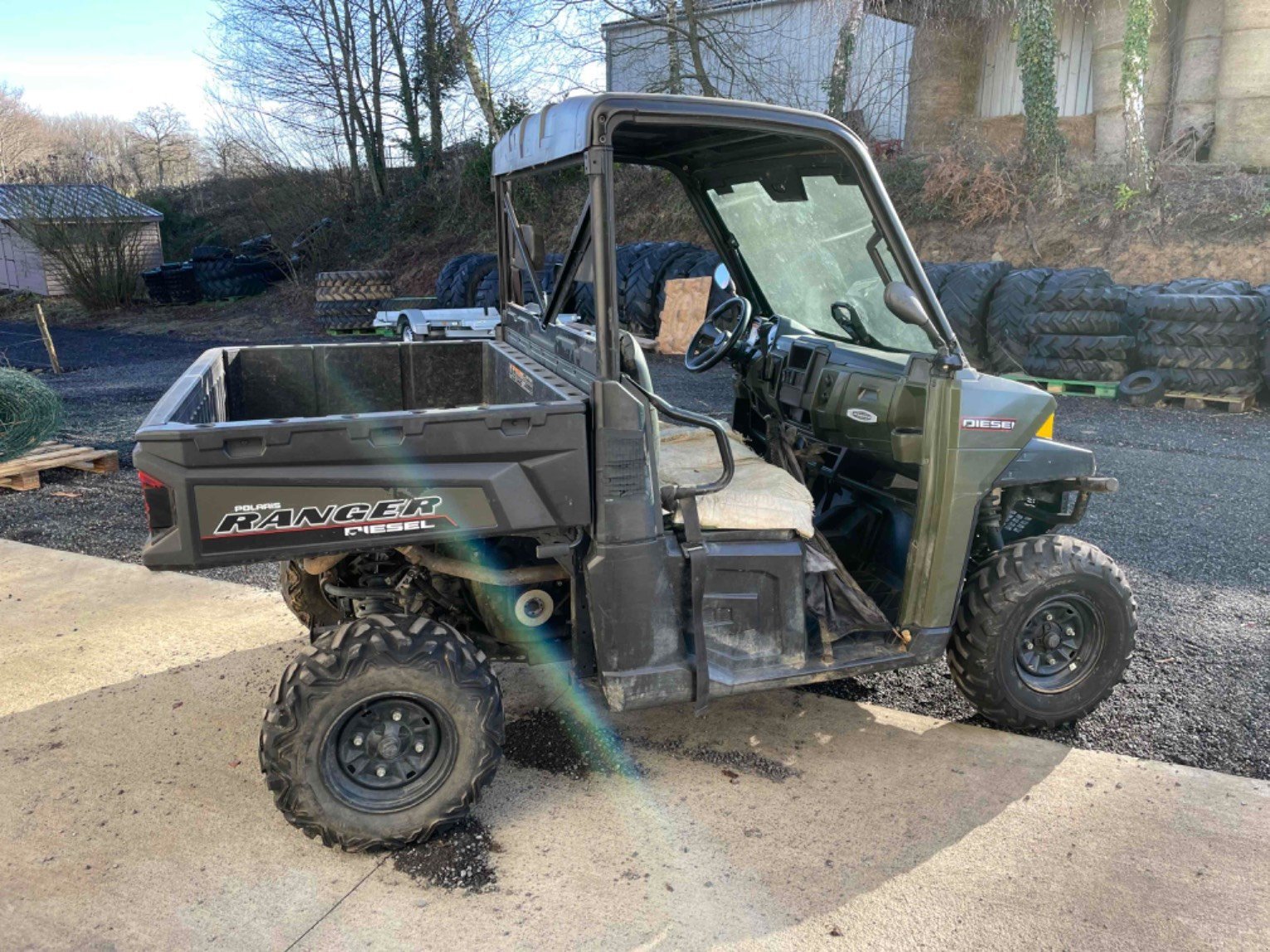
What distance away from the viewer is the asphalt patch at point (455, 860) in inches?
111

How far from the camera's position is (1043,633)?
11.8 ft

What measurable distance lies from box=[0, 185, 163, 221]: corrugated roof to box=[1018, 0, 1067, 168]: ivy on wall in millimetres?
18670

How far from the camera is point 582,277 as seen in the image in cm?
309

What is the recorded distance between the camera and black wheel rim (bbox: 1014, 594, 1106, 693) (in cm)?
357

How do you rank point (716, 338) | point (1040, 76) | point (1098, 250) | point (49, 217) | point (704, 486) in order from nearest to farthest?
point (704, 486), point (716, 338), point (1098, 250), point (1040, 76), point (49, 217)

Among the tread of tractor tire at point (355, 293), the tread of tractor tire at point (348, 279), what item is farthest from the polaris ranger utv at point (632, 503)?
the tread of tractor tire at point (348, 279)

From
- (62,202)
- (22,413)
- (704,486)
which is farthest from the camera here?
(62,202)

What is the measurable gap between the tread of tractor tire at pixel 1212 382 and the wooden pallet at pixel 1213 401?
0.03 meters

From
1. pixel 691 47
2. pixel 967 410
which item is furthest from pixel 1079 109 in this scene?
pixel 967 410

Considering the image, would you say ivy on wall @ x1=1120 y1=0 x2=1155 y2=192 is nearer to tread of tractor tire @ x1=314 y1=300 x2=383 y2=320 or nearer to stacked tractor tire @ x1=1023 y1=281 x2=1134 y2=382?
stacked tractor tire @ x1=1023 y1=281 x2=1134 y2=382

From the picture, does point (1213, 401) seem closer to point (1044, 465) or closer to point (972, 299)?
point (972, 299)

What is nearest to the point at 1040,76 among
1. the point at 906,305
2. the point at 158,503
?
the point at 906,305

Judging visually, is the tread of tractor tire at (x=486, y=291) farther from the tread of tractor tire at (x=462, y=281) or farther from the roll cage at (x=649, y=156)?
the roll cage at (x=649, y=156)

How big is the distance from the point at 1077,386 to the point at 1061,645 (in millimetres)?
7373
